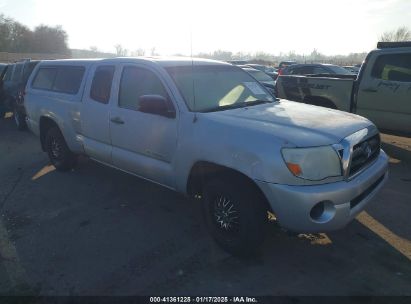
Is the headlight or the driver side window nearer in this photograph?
the headlight

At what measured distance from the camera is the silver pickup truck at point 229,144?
3090 millimetres

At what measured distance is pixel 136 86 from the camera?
14.5 ft

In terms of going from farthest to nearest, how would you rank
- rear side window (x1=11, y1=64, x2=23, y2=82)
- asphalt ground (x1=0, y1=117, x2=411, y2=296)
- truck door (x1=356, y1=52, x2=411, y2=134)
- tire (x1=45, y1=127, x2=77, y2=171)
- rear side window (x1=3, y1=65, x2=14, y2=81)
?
rear side window (x1=3, y1=65, x2=14, y2=81) < rear side window (x1=11, y1=64, x2=23, y2=82) < truck door (x1=356, y1=52, x2=411, y2=134) < tire (x1=45, y1=127, x2=77, y2=171) < asphalt ground (x1=0, y1=117, x2=411, y2=296)

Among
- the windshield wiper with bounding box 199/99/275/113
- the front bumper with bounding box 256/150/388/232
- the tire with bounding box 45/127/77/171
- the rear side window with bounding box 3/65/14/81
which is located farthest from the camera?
the rear side window with bounding box 3/65/14/81

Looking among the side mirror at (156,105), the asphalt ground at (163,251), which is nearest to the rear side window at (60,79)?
the asphalt ground at (163,251)

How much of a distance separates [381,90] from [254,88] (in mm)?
3247

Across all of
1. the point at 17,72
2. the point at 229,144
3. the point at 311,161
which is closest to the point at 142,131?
the point at 229,144

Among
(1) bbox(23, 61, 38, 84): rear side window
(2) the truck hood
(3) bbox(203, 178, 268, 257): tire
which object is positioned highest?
(2) the truck hood

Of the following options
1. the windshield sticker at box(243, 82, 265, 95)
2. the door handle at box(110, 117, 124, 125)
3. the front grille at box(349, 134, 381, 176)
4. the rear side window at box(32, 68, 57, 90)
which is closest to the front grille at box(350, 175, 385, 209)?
the front grille at box(349, 134, 381, 176)

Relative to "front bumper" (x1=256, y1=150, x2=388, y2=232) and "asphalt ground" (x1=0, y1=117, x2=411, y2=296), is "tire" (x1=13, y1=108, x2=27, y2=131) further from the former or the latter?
"front bumper" (x1=256, y1=150, x2=388, y2=232)

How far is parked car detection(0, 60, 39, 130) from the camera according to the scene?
10.0 m

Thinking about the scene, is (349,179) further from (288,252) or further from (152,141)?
(152,141)

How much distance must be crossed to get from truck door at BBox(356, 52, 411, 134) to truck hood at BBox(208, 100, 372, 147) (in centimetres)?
301

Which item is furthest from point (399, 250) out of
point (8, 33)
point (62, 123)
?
point (8, 33)
